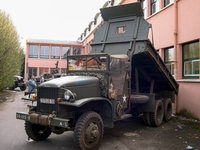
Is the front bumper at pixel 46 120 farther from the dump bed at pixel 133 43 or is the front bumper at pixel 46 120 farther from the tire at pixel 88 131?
the dump bed at pixel 133 43

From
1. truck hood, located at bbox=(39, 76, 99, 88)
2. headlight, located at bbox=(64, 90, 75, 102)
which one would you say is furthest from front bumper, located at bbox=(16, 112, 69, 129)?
truck hood, located at bbox=(39, 76, 99, 88)

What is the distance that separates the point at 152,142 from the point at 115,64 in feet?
7.60

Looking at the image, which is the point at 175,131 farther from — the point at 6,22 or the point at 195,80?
the point at 6,22

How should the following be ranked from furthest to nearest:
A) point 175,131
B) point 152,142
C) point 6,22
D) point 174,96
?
1. point 6,22
2. point 174,96
3. point 175,131
4. point 152,142

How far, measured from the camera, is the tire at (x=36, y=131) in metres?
5.66

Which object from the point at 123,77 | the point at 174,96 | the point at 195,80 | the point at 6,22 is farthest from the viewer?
the point at 6,22

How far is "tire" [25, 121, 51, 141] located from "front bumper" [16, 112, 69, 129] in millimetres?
405

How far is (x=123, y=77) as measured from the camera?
6.53m

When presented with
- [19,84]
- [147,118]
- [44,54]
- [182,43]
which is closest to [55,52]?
[44,54]

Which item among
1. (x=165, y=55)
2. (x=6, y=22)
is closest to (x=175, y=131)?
(x=165, y=55)

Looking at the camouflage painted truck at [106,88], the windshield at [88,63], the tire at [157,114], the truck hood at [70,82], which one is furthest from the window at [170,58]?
the truck hood at [70,82]

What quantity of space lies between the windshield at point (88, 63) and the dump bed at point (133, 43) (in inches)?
49.2

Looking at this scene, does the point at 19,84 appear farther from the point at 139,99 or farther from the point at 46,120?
the point at 46,120

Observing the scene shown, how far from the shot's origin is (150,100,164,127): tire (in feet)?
25.2
